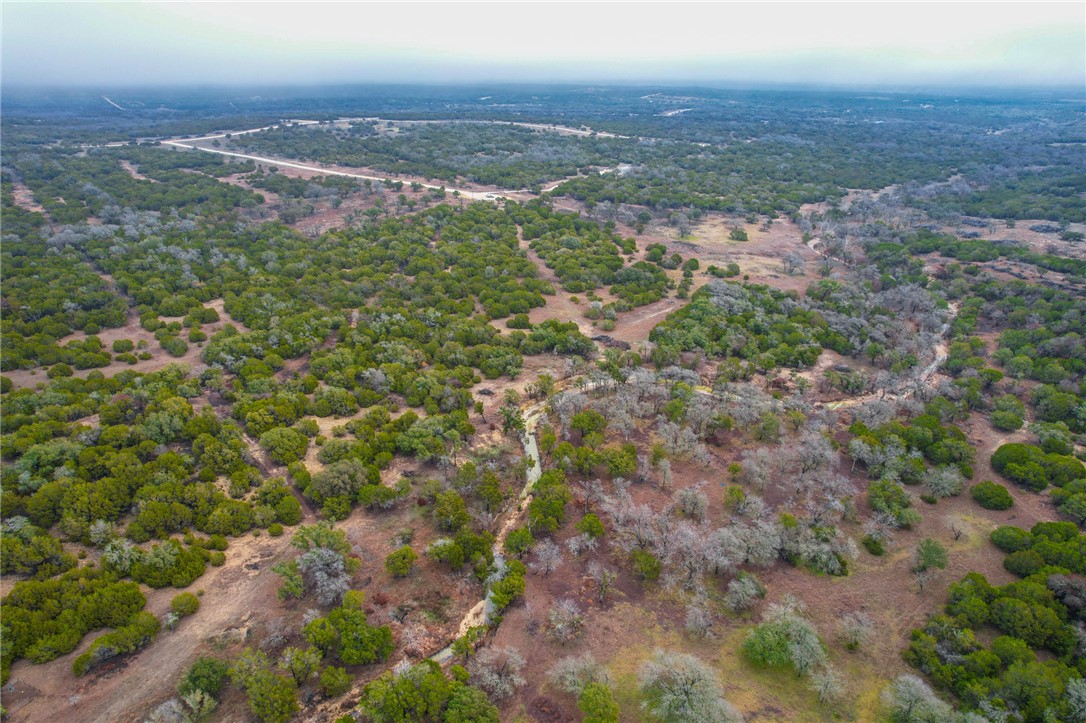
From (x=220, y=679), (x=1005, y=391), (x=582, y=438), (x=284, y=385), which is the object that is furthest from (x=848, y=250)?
(x=220, y=679)

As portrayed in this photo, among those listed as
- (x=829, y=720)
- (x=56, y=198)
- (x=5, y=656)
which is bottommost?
(x=829, y=720)

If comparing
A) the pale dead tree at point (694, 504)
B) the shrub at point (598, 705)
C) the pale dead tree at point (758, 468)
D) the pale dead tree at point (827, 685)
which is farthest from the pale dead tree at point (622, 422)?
the shrub at point (598, 705)

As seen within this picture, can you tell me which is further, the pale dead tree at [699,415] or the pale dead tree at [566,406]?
the pale dead tree at [566,406]

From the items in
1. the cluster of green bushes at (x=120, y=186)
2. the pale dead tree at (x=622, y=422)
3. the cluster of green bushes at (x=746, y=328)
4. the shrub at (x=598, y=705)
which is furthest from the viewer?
the cluster of green bushes at (x=120, y=186)

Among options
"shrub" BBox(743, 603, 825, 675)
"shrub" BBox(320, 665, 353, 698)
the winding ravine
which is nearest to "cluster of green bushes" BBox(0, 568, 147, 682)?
"shrub" BBox(320, 665, 353, 698)

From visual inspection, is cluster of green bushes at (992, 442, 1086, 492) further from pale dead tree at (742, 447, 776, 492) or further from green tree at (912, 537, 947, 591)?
pale dead tree at (742, 447, 776, 492)

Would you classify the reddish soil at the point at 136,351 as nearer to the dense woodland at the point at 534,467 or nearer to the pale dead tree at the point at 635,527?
the dense woodland at the point at 534,467

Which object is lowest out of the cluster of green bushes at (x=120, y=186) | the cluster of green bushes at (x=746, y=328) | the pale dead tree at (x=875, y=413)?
the pale dead tree at (x=875, y=413)

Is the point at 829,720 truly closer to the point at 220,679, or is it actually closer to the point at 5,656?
the point at 220,679
